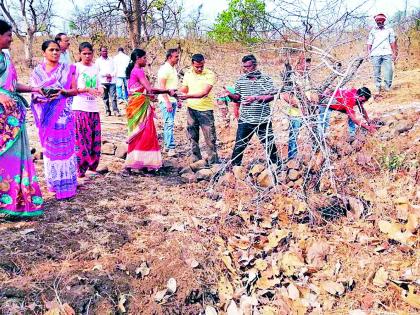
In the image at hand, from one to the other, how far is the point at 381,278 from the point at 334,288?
32 centimetres

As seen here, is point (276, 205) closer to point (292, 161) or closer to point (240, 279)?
point (292, 161)

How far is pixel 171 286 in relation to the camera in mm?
2973

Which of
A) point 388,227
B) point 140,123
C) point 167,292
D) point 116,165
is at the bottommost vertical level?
point 167,292

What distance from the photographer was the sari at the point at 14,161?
3506 millimetres

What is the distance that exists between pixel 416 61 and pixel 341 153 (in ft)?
26.3

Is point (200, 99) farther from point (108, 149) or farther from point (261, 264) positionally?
point (261, 264)

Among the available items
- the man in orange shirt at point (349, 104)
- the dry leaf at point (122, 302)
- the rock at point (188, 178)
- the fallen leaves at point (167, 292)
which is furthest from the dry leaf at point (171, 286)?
the man in orange shirt at point (349, 104)

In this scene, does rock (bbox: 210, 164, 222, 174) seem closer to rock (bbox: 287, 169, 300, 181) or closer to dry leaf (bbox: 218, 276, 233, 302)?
rock (bbox: 287, 169, 300, 181)

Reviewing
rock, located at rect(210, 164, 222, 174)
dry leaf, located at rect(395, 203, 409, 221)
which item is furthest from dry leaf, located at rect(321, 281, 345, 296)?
rock, located at rect(210, 164, 222, 174)

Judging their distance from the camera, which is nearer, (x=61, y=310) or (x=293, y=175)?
(x=61, y=310)

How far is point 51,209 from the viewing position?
13.1 feet

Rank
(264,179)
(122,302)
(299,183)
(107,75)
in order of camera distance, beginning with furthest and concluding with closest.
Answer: (107,75), (264,179), (299,183), (122,302)

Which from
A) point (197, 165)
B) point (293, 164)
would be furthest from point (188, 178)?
point (293, 164)

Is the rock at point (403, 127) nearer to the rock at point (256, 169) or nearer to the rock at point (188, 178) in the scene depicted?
the rock at point (256, 169)
